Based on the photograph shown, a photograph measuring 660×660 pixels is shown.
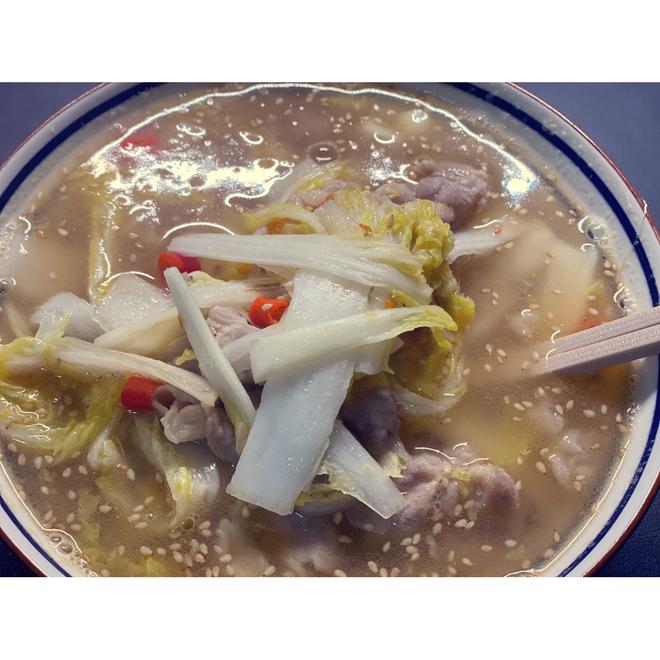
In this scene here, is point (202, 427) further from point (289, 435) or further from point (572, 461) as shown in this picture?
point (572, 461)

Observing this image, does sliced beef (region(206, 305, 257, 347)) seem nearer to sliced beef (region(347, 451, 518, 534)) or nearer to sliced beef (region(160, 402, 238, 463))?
sliced beef (region(160, 402, 238, 463))

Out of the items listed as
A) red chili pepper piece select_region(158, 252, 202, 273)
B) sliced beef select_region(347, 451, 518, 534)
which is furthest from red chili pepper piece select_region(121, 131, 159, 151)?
sliced beef select_region(347, 451, 518, 534)

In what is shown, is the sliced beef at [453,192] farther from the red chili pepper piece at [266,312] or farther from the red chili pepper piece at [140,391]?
the red chili pepper piece at [140,391]

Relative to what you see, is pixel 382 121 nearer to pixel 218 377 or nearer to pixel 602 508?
pixel 218 377

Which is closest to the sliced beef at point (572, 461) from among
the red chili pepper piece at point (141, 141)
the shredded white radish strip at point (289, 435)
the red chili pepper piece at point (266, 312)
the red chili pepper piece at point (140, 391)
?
the shredded white radish strip at point (289, 435)

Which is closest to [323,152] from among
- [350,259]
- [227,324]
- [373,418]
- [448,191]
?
[448,191]

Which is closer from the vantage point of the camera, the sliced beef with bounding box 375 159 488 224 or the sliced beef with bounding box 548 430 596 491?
the sliced beef with bounding box 548 430 596 491

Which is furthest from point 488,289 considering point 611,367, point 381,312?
point 381,312
